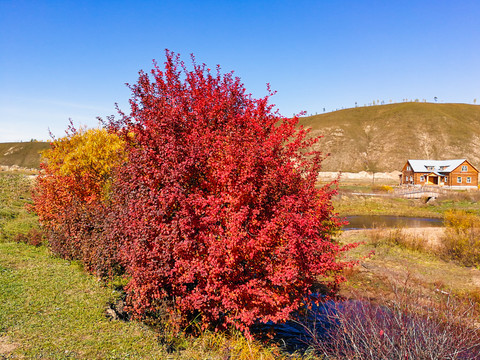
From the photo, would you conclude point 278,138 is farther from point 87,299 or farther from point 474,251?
point 474,251

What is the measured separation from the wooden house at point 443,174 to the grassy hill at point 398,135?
31943mm

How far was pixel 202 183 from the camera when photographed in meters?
7.64

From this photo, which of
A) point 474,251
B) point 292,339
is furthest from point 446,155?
point 292,339

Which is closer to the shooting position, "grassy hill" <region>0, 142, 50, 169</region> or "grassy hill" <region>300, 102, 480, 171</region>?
"grassy hill" <region>300, 102, 480, 171</region>

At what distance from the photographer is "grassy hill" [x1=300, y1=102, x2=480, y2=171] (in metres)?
105

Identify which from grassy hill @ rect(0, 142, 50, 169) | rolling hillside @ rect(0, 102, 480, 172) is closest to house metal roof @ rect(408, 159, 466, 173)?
rolling hillside @ rect(0, 102, 480, 172)

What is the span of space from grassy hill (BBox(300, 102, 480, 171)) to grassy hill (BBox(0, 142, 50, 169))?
105 metres

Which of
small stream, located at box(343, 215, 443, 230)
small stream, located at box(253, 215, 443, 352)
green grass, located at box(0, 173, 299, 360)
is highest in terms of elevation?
green grass, located at box(0, 173, 299, 360)

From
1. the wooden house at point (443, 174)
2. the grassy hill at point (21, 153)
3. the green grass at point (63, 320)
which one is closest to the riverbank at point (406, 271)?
the green grass at point (63, 320)

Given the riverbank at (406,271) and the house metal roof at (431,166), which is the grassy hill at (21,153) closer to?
the house metal roof at (431,166)

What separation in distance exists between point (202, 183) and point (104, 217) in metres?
5.53

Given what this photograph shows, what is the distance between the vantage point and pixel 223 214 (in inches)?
271

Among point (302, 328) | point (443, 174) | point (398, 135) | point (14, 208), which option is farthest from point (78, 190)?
point (398, 135)

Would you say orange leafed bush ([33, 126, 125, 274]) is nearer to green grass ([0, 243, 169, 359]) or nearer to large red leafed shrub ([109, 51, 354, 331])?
green grass ([0, 243, 169, 359])
